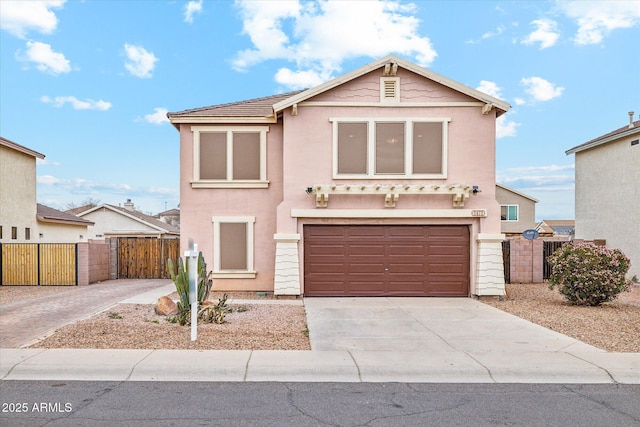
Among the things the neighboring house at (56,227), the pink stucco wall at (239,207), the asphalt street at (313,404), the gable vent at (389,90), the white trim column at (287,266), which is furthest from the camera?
the neighboring house at (56,227)

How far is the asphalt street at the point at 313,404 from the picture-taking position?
5.29 metres

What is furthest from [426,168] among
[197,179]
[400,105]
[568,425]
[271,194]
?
[568,425]

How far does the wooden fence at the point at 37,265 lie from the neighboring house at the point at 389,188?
610 cm

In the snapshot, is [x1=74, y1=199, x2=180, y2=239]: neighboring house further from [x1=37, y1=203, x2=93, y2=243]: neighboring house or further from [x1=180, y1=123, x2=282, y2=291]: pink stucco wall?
[x1=180, y1=123, x2=282, y2=291]: pink stucco wall

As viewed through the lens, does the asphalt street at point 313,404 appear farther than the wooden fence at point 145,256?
No

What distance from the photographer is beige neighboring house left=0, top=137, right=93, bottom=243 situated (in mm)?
21188

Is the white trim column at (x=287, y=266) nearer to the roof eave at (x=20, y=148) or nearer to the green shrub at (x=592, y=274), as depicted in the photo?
the green shrub at (x=592, y=274)

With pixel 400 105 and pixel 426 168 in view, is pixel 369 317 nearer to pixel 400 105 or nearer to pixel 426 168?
pixel 426 168

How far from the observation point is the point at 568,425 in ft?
17.2

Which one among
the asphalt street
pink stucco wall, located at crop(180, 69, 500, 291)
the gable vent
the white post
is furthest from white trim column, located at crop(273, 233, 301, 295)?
the asphalt street

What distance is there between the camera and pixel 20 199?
22594mm

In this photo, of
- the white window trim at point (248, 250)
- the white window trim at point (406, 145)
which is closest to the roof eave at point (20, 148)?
the white window trim at point (248, 250)

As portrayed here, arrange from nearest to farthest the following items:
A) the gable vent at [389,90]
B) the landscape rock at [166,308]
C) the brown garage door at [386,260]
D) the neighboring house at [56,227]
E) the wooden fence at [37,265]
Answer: the landscape rock at [166,308]
the gable vent at [389,90]
the brown garage door at [386,260]
the wooden fence at [37,265]
the neighboring house at [56,227]

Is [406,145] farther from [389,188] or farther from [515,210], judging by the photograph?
[515,210]
